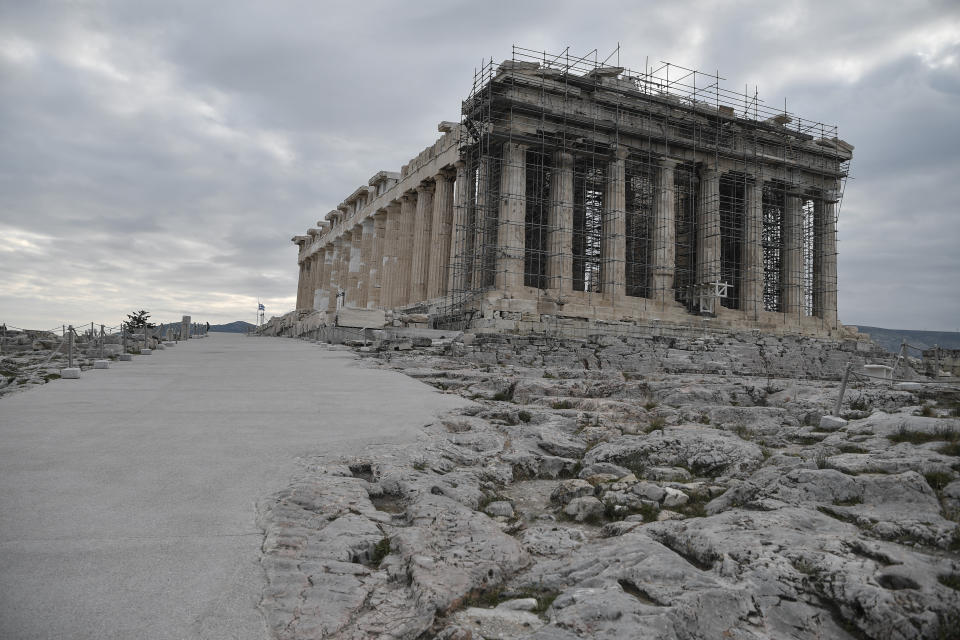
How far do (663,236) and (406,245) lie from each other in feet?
50.7

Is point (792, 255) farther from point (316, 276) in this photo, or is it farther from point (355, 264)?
point (316, 276)

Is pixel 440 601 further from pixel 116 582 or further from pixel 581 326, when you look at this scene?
pixel 581 326

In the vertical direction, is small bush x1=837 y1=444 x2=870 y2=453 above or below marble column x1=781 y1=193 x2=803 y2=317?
below

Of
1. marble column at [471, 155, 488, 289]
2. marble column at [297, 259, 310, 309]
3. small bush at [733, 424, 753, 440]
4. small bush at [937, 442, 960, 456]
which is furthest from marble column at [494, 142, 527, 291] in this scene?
marble column at [297, 259, 310, 309]

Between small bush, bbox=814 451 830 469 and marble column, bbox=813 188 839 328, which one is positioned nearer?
small bush, bbox=814 451 830 469

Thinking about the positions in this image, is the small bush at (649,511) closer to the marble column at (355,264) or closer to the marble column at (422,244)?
the marble column at (422,244)

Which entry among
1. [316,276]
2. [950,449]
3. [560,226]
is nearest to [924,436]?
[950,449]

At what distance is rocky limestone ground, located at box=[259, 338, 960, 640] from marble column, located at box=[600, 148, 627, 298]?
23.1 meters

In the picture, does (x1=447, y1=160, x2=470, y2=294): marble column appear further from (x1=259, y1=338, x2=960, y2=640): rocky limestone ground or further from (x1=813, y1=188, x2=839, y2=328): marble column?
(x1=259, y1=338, x2=960, y2=640): rocky limestone ground

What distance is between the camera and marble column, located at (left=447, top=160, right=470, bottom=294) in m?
29.6

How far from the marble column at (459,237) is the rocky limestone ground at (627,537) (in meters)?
22.5

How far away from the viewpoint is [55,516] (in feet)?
13.1

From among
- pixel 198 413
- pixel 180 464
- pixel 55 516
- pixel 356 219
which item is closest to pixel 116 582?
pixel 55 516

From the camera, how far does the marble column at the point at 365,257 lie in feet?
144
